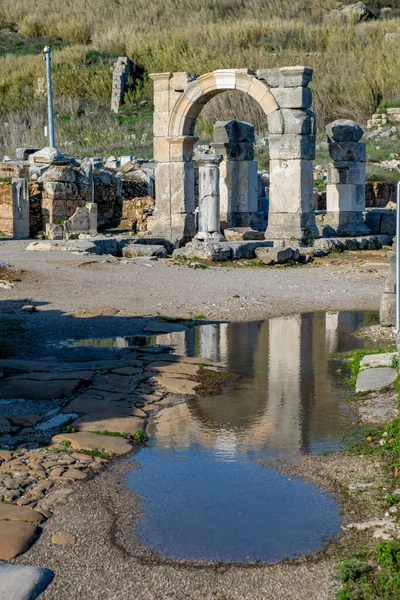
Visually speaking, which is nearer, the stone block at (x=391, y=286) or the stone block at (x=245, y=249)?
the stone block at (x=391, y=286)

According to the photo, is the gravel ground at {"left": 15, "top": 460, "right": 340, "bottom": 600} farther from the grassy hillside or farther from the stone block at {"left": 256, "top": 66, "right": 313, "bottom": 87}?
the grassy hillside

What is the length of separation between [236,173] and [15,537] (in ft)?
61.0

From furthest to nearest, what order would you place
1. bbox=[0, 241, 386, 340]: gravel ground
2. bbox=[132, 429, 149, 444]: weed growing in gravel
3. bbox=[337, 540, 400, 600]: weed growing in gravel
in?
bbox=[0, 241, 386, 340]: gravel ground, bbox=[132, 429, 149, 444]: weed growing in gravel, bbox=[337, 540, 400, 600]: weed growing in gravel

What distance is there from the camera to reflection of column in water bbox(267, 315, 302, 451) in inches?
254

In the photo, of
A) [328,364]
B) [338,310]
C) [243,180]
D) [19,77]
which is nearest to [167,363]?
[328,364]

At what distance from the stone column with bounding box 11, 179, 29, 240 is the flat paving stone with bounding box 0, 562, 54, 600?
17863 millimetres

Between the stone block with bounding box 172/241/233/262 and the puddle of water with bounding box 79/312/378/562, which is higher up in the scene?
the stone block with bounding box 172/241/233/262

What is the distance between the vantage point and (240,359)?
9109mm

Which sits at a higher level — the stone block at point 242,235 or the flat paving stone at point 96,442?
the stone block at point 242,235

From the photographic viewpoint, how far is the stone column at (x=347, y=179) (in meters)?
21.6

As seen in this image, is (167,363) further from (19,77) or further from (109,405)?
(19,77)

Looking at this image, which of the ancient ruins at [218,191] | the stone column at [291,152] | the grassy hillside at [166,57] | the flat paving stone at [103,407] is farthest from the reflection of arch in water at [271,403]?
the grassy hillside at [166,57]

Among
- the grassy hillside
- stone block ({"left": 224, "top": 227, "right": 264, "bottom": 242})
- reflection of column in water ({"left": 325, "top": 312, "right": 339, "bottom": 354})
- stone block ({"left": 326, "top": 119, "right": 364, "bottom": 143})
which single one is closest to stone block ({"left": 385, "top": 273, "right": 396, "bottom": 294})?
reflection of column in water ({"left": 325, "top": 312, "right": 339, "bottom": 354})

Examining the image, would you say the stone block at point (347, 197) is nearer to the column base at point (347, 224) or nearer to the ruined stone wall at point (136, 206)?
the column base at point (347, 224)
